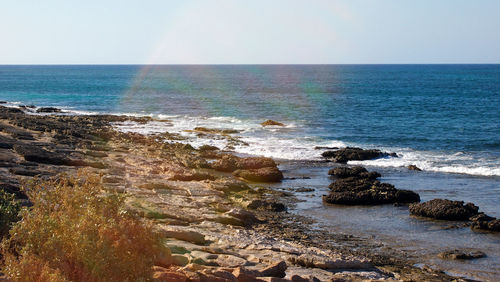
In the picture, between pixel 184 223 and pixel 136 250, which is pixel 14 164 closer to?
pixel 184 223

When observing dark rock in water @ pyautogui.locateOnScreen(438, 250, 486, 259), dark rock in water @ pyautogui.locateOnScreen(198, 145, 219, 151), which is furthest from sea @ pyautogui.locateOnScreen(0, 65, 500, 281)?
dark rock in water @ pyautogui.locateOnScreen(198, 145, 219, 151)

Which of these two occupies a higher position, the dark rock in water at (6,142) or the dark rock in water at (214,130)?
the dark rock in water at (6,142)

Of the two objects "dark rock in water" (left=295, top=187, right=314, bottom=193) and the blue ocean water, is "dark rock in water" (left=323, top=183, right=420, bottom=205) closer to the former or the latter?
"dark rock in water" (left=295, top=187, right=314, bottom=193)

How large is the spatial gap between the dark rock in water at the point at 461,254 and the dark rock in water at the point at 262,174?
1268 centimetres

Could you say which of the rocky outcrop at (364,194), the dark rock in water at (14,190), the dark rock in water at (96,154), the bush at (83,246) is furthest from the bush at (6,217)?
the dark rock in water at (96,154)

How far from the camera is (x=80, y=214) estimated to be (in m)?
8.57

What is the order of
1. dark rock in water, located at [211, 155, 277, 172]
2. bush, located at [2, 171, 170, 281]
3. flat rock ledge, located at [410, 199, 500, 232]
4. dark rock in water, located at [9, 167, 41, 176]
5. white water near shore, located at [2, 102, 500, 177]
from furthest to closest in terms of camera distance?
white water near shore, located at [2, 102, 500, 177]
dark rock in water, located at [211, 155, 277, 172]
dark rock in water, located at [9, 167, 41, 176]
flat rock ledge, located at [410, 199, 500, 232]
bush, located at [2, 171, 170, 281]

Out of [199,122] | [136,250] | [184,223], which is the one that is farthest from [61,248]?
[199,122]

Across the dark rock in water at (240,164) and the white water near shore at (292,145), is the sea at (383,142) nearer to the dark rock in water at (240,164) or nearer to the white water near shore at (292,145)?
the white water near shore at (292,145)

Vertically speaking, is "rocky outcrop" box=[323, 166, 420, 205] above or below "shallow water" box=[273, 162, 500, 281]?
above

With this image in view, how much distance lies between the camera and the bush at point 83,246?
780 centimetres

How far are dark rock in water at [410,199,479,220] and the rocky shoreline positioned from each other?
4.84 metres

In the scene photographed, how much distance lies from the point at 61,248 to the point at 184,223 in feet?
31.2

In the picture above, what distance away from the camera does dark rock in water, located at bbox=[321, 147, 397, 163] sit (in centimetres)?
3575
